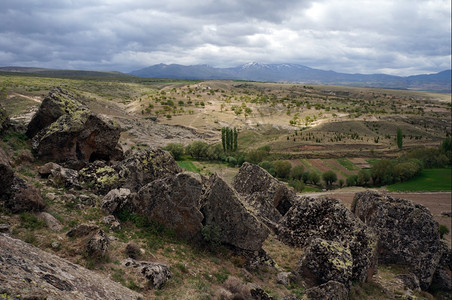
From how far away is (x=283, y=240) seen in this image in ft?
64.6

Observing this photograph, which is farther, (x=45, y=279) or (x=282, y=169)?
(x=282, y=169)

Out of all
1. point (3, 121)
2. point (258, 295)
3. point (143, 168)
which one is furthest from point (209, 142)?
point (258, 295)

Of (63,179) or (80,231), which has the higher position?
(63,179)

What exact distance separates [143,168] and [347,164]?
72686mm

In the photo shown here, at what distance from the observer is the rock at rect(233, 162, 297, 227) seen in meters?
22.4

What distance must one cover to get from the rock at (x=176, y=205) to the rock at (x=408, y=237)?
1579cm

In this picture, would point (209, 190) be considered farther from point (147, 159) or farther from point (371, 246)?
point (371, 246)

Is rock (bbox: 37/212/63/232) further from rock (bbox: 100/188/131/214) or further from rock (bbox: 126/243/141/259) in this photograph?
rock (bbox: 126/243/141/259)

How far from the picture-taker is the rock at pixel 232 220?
14.9 metres

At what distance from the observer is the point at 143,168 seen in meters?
18.6

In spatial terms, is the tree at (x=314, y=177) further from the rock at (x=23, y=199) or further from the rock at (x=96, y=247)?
the rock at (x=96, y=247)

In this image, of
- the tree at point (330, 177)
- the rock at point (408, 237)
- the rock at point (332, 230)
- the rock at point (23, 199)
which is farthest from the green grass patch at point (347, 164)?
the rock at point (23, 199)

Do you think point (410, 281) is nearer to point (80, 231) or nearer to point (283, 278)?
point (283, 278)

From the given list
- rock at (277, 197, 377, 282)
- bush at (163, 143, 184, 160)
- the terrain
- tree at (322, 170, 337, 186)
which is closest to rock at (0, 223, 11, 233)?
the terrain
